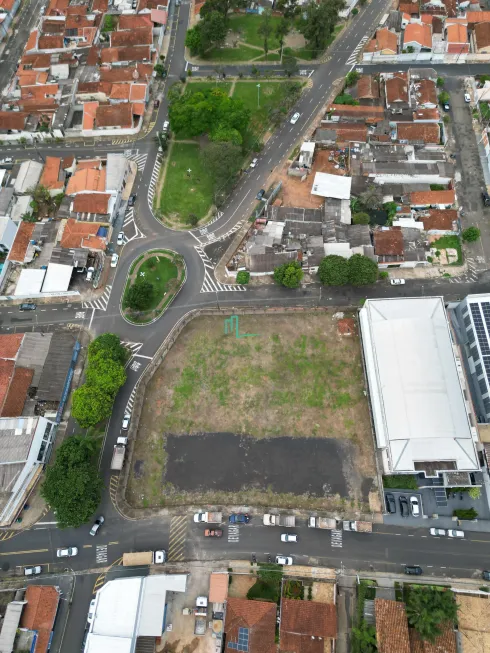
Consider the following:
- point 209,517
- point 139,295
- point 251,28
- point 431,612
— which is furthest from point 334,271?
point 251,28

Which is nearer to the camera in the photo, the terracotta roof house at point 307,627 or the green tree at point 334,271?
the terracotta roof house at point 307,627

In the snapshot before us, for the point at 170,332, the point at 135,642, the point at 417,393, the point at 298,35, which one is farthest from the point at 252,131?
the point at 135,642

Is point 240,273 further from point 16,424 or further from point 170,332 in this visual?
point 16,424

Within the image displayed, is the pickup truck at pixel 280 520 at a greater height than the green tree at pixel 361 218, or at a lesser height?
lesser

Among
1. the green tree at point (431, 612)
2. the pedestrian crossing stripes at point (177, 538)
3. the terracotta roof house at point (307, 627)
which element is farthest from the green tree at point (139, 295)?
the green tree at point (431, 612)

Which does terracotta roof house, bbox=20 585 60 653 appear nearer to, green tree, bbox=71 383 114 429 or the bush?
green tree, bbox=71 383 114 429

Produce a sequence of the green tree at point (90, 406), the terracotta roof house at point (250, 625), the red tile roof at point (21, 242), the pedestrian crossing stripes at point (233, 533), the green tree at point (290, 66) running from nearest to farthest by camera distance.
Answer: the terracotta roof house at point (250, 625) → the pedestrian crossing stripes at point (233, 533) → the green tree at point (90, 406) → the red tile roof at point (21, 242) → the green tree at point (290, 66)

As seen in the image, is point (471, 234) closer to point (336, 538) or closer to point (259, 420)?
point (259, 420)

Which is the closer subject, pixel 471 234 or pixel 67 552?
pixel 67 552

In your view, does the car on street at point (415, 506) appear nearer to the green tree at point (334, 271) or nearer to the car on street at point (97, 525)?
the green tree at point (334, 271)
